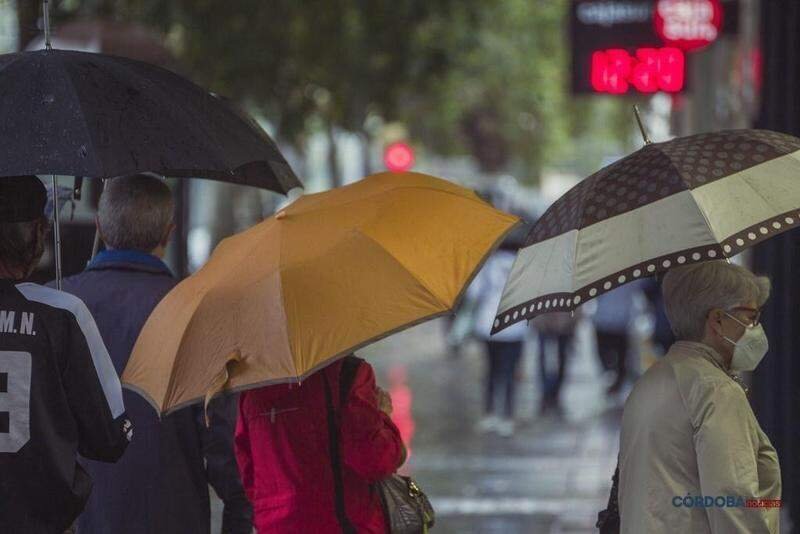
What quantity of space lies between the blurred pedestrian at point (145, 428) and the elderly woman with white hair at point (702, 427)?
4.46 ft

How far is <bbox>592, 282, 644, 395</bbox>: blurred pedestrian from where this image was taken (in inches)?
615

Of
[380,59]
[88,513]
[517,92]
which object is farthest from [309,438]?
[517,92]

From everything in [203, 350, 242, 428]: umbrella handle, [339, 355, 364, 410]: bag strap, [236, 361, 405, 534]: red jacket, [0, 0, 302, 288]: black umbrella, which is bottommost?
[236, 361, 405, 534]: red jacket

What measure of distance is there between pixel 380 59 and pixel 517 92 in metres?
21.7

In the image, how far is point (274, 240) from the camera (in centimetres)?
435

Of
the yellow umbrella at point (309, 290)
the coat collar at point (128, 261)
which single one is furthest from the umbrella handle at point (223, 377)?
the coat collar at point (128, 261)

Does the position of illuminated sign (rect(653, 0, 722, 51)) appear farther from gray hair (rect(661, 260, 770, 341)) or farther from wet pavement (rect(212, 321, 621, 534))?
gray hair (rect(661, 260, 770, 341))

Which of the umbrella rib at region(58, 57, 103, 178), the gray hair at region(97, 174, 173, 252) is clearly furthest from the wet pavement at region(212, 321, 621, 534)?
the umbrella rib at region(58, 57, 103, 178)

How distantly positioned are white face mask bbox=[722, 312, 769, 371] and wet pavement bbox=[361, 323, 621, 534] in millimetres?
5463

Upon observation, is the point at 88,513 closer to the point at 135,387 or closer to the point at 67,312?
the point at 135,387

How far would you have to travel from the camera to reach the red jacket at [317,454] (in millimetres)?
4398

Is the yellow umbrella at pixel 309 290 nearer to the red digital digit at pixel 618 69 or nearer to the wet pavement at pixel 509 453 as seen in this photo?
the wet pavement at pixel 509 453

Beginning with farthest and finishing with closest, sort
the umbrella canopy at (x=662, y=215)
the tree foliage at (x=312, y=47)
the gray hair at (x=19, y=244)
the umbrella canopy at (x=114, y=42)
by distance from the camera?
the tree foliage at (x=312, y=47)
the umbrella canopy at (x=114, y=42)
the umbrella canopy at (x=662, y=215)
the gray hair at (x=19, y=244)

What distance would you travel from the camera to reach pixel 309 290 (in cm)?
418
